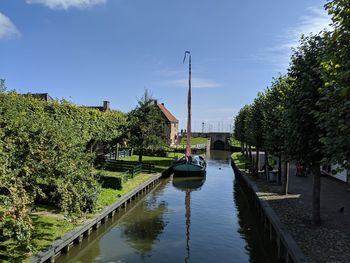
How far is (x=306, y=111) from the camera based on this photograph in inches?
591

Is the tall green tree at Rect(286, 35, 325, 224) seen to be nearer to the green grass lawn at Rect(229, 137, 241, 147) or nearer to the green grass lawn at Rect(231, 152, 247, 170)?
the green grass lawn at Rect(231, 152, 247, 170)

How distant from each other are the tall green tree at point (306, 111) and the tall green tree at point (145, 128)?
25.7 metres

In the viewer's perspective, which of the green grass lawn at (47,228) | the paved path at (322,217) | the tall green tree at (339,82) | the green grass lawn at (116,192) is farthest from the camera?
the green grass lawn at (116,192)

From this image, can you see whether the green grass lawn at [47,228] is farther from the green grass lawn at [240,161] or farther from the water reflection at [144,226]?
the green grass lawn at [240,161]

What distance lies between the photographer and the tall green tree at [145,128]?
41094 mm

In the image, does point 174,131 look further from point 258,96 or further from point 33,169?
point 33,169

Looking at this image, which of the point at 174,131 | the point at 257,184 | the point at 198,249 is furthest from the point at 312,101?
the point at 174,131

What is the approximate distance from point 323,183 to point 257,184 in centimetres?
492

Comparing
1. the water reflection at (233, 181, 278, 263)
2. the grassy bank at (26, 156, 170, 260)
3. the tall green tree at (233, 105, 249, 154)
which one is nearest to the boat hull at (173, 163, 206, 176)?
the tall green tree at (233, 105, 249, 154)

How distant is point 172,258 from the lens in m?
16.5

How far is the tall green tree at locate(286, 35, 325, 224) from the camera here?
15.0 m

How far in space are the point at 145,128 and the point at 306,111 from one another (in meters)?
27.2

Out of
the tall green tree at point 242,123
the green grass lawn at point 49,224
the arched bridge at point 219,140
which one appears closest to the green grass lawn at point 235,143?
the arched bridge at point 219,140

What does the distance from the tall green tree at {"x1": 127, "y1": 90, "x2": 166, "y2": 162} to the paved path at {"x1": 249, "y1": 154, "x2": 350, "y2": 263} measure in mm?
15104
